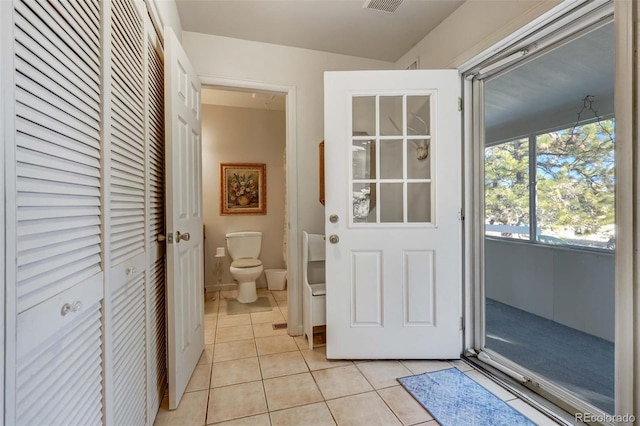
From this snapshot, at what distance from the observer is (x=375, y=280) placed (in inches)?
77.2

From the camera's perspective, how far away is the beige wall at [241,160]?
12.1ft

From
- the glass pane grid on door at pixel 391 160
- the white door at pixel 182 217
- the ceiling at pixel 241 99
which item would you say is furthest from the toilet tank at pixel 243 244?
the glass pane grid on door at pixel 391 160

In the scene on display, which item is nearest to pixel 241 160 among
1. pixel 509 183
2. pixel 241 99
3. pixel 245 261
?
pixel 241 99

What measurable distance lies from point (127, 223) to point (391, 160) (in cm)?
158

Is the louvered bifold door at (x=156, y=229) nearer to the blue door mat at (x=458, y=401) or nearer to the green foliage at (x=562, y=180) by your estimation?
the blue door mat at (x=458, y=401)

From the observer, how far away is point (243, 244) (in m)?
3.57

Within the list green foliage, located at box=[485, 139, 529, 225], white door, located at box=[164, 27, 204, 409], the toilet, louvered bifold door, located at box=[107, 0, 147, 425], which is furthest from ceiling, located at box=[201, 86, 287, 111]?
green foliage, located at box=[485, 139, 529, 225]

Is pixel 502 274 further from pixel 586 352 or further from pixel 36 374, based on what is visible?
pixel 36 374

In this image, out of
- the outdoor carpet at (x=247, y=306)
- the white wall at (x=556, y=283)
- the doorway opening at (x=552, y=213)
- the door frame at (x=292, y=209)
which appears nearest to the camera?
the doorway opening at (x=552, y=213)

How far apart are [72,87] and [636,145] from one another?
1909 mm

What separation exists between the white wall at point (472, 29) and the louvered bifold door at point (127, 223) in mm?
1841

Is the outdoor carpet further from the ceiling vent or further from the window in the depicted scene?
the ceiling vent

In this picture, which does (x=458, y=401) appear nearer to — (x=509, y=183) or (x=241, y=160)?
(x=509, y=183)

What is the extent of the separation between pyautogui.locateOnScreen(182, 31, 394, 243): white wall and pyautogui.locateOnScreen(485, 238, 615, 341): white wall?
7.06 feet
